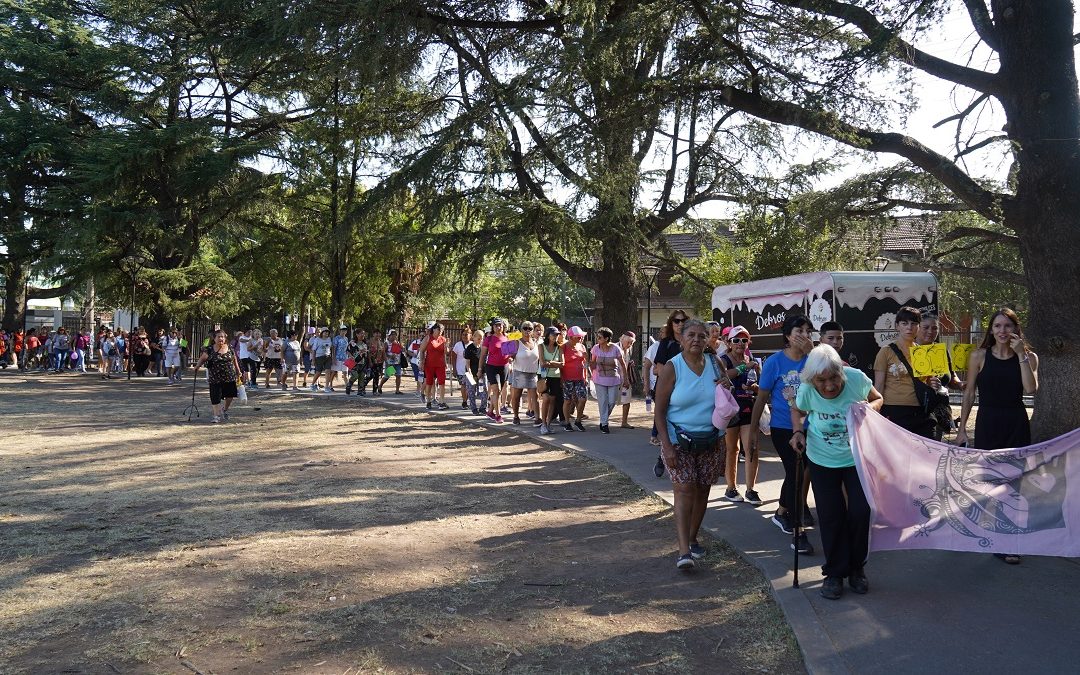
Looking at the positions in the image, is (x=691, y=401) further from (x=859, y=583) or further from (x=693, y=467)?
(x=859, y=583)

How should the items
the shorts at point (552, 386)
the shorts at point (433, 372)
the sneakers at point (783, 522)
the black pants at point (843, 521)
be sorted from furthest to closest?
1. the shorts at point (433, 372)
2. the shorts at point (552, 386)
3. the sneakers at point (783, 522)
4. the black pants at point (843, 521)

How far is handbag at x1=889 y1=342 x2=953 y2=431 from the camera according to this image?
264 inches

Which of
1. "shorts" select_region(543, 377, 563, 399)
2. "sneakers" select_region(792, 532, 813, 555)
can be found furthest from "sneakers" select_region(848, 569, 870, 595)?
"shorts" select_region(543, 377, 563, 399)

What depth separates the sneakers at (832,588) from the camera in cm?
518

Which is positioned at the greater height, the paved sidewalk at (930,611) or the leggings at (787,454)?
the leggings at (787,454)

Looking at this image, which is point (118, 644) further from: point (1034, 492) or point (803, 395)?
point (1034, 492)

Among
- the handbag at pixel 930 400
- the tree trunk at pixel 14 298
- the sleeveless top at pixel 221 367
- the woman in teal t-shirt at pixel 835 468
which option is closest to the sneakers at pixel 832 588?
the woman in teal t-shirt at pixel 835 468

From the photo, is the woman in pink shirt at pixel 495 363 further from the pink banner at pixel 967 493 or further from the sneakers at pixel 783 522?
the pink banner at pixel 967 493

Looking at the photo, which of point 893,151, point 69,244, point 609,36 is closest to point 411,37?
point 609,36

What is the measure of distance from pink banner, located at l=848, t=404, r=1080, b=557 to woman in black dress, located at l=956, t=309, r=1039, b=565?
872mm

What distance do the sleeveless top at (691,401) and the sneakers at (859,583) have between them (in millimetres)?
1281

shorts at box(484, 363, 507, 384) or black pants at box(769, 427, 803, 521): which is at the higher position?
shorts at box(484, 363, 507, 384)

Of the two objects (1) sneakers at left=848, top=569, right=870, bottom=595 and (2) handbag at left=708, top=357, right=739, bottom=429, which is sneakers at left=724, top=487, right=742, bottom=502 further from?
(1) sneakers at left=848, top=569, right=870, bottom=595

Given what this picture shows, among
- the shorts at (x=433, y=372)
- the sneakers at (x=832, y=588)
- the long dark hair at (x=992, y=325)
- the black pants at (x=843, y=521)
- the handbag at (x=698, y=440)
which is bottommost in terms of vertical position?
the sneakers at (x=832, y=588)
